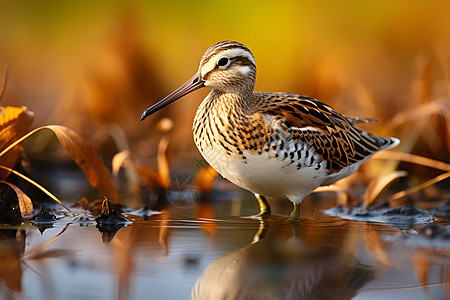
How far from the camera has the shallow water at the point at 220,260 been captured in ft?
11.2

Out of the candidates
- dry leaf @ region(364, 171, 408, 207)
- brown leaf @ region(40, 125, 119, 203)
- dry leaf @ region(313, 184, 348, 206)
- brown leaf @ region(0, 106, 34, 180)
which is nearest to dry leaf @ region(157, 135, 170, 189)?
brown leaf @ region(40, 125, 119, 203)

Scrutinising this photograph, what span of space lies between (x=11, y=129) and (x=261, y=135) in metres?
2.06

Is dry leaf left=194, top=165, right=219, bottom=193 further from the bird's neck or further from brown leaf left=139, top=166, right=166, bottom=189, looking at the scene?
the bird's neck

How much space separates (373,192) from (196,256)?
2543mm

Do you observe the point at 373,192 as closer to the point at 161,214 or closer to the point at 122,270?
the point at 161,214

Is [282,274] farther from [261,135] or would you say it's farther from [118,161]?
[118,161]

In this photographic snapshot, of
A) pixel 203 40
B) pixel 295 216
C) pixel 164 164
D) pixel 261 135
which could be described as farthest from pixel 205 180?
pixel 203 40

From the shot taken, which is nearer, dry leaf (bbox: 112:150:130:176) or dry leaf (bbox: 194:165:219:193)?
dry leaf (bbox: 112:150:130:176)

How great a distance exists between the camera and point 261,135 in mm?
5371

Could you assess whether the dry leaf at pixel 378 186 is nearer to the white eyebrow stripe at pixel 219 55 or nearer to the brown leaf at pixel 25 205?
the white eyebrow stripe at pixel 219 55

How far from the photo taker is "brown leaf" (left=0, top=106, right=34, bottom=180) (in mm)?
5449

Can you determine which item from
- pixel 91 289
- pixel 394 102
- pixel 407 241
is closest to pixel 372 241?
pixel 407 241

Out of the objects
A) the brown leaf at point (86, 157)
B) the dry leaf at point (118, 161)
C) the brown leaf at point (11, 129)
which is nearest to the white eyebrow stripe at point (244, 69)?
the brown leaf at point (86, 157)

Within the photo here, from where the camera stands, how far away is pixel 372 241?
473 centimetres
